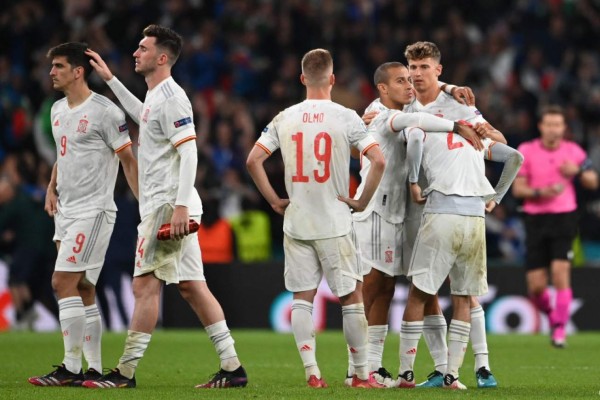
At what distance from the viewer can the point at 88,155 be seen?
934cm

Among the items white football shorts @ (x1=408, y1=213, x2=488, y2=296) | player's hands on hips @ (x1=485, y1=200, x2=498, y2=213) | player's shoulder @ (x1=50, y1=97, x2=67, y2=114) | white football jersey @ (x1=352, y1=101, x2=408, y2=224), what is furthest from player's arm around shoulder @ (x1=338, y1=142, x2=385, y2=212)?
player's shoulder @ (x1=50, y1=97, x2=67, y2=114)

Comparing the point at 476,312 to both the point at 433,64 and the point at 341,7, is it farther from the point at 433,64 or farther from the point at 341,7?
the point at 341,7

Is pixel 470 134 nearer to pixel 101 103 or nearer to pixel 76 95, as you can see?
pixel 101 103

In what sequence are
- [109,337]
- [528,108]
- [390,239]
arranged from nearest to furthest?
[390,239]
[109,337]
[528,108]

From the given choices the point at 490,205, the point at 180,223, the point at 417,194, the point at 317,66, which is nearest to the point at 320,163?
the point at 317,66

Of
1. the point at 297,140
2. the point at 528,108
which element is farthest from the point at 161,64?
the point at 528,108

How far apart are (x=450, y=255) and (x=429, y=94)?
4.00ft

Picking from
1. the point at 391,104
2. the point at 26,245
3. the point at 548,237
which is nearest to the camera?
the point at 391,104

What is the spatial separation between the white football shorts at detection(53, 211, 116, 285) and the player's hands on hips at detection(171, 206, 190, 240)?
998mm

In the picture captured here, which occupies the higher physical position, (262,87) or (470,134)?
(262,87)

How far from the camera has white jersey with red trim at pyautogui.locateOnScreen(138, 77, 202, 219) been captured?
8.73 m

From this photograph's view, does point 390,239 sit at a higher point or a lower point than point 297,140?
lower

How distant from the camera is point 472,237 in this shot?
8.97 metres

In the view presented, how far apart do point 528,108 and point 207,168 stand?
5634 mm
